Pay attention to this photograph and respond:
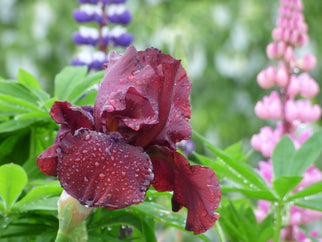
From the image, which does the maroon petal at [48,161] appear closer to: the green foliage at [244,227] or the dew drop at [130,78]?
the dew drop at [130,78]

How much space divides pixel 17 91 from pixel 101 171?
0.31 metres

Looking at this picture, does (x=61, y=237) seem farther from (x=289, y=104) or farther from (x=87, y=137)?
(x=289, y=104)

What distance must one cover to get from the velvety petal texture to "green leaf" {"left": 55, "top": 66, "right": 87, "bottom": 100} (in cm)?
24

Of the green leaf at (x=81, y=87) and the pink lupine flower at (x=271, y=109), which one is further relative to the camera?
the pink lupine flower at (x=271, y=109)

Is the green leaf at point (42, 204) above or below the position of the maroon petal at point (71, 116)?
below

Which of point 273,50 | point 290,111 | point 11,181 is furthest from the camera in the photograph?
point 273,50

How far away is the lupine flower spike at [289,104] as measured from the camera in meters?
0.81

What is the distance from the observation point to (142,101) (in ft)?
1.20

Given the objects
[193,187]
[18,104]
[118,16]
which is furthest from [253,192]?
[118,16]

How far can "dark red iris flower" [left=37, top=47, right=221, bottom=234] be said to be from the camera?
→ 337 mm

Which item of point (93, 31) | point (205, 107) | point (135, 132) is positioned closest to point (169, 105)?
point (135, 132)

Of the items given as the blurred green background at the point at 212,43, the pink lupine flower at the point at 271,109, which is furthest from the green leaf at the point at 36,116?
the blurred green background at the point at 212,43

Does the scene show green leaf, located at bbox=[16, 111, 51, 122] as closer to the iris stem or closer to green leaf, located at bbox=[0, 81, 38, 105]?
green leaf, located at bbox=[0, 81, 38, 105]

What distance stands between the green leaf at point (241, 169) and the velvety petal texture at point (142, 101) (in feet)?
0.55
